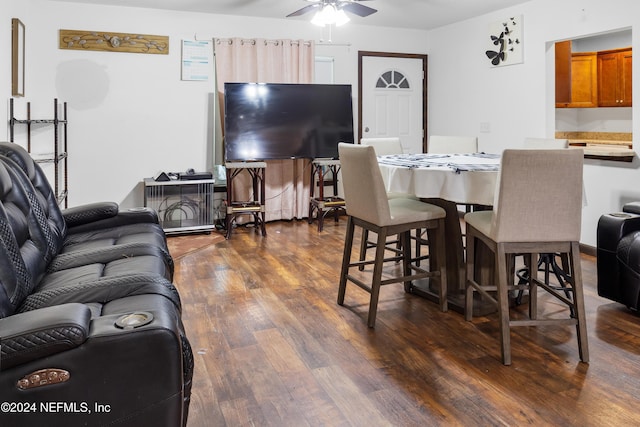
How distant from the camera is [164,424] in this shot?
1.44 meters

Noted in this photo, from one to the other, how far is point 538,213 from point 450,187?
21.8 inches

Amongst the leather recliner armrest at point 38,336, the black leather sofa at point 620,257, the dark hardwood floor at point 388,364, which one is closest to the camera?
the leather recliner armrest at point 38,336

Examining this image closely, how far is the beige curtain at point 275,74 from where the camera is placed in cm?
587

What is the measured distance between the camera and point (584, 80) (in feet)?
21.7

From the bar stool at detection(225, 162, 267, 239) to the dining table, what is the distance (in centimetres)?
225

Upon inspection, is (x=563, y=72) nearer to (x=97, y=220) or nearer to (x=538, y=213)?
(x=538, y=213)

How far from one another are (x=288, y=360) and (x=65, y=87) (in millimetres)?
4220

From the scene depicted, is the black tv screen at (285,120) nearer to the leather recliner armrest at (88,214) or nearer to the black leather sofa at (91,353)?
the leather recliner armrest at (88,214)

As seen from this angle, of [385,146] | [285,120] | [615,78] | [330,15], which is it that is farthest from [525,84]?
[285,120]

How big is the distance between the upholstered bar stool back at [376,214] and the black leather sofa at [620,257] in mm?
959

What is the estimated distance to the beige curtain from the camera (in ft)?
19.3

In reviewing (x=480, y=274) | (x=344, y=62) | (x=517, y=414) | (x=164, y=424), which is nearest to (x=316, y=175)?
(x=344, y=62)

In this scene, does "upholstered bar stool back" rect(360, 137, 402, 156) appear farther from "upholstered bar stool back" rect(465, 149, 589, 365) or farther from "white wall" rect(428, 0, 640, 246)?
"upholstered bar stool back" rect(465, 149, 589, 365)

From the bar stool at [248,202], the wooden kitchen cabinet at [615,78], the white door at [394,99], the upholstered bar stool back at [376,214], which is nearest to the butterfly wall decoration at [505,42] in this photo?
the white door at [394,99]
